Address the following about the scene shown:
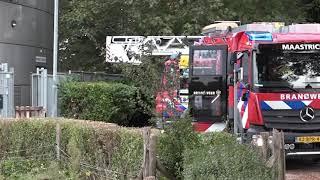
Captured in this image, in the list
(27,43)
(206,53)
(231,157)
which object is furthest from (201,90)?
(27,43)

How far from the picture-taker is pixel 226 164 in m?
7.88

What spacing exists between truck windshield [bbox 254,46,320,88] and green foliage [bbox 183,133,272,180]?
380 centimetres

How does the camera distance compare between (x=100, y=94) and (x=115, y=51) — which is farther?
(x=115, y=51)

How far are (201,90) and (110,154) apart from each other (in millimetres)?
4857

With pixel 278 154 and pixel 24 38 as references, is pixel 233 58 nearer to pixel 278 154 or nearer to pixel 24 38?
pixel 278 154

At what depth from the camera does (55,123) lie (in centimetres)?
1218

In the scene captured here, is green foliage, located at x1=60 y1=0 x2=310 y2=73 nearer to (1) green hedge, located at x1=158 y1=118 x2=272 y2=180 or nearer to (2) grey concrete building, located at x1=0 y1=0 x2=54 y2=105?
(2) grey concrete building, located at x1=0 y1=0 x2=54 y2=105

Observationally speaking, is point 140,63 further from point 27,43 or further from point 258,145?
point 27,43

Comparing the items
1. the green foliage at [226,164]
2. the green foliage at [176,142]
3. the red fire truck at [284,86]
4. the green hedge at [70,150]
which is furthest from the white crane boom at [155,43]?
the green foliage at [226,164]

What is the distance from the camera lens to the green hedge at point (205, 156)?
784cm

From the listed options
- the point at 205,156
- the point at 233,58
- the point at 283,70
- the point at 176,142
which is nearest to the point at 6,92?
the point at 233,58

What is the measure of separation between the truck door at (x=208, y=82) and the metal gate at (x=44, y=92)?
6316 millimetres

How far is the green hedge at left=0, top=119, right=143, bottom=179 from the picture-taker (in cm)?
1030

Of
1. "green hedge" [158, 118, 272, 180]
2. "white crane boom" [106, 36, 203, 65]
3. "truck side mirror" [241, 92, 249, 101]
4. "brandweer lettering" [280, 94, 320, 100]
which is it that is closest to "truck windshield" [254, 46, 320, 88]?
"brandweer lettering" [280, 94, 320, 100]
